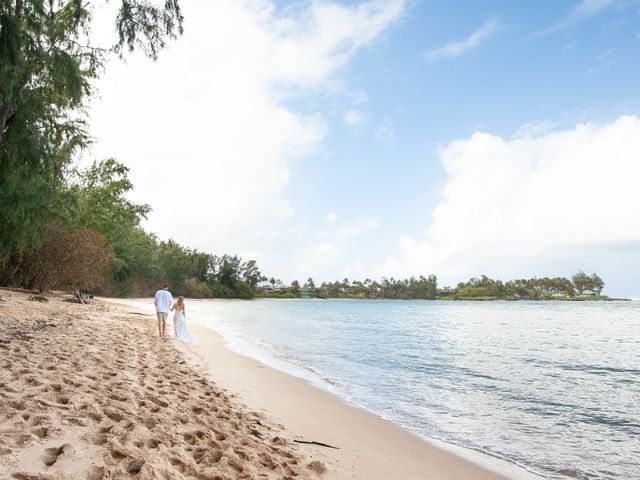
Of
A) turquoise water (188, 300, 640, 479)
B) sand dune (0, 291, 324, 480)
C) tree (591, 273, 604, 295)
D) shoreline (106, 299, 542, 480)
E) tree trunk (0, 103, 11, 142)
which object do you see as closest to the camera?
sand dune (0, 291, 324, 480)

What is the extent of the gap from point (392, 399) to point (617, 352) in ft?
51.2

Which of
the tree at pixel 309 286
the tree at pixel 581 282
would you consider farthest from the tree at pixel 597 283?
the tree at pixel 309 286

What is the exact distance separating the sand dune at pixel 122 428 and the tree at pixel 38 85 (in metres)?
5.92

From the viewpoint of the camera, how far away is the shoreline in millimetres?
4816

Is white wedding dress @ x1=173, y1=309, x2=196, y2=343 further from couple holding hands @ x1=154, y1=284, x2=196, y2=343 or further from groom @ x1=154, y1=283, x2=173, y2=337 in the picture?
groom @ x1=154, y1=283, x2=173, y2=337

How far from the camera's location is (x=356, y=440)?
584 cm

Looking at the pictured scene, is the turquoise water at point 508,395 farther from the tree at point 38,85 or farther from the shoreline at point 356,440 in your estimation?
the tree at point 38,85

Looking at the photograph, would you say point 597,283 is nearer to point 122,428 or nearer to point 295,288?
point 295,288

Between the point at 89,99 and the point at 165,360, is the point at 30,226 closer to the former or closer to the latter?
the point at 89,99

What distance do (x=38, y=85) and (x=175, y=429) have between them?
10990 millimetres

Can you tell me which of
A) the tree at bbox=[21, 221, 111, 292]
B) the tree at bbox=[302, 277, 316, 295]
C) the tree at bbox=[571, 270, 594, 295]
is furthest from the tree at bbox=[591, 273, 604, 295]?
the tree at bbox=[21, 221, 111, 292]

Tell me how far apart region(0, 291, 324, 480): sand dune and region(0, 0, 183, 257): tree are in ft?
19.4

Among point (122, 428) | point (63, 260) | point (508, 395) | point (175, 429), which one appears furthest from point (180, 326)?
point (63, 260)

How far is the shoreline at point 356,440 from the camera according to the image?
190 inches
